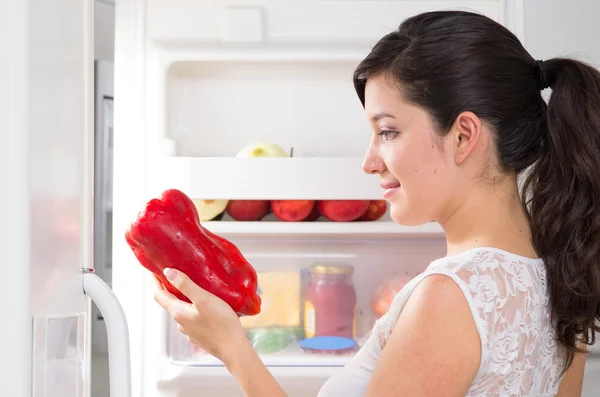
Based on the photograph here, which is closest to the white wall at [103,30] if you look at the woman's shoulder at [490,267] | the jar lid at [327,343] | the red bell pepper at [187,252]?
the jar lid at [327,343]

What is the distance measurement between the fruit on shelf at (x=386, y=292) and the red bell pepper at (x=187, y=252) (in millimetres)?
480

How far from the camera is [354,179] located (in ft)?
4.32

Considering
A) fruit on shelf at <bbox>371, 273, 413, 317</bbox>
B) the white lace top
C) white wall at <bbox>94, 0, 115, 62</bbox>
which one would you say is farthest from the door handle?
white wall at <bbox>94, 0, 115, 62</bbox>

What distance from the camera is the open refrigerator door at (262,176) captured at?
1310mm

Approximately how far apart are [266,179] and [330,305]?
0.28 m

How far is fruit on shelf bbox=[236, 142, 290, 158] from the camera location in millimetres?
1324

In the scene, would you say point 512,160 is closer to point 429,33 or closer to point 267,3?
point 429,33

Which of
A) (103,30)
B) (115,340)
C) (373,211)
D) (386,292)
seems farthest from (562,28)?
(103,30)

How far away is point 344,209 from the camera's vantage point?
133 cm

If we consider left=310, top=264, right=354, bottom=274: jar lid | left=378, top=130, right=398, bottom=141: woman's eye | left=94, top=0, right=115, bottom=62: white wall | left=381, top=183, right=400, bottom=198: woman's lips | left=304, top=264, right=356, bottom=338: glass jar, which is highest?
left=94, top=0, right=115, bottom=62: white wall

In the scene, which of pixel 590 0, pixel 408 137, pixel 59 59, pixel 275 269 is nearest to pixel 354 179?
pixel 275 269

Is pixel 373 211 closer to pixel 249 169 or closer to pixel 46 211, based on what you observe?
pixel 249 169

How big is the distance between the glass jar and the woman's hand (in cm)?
47

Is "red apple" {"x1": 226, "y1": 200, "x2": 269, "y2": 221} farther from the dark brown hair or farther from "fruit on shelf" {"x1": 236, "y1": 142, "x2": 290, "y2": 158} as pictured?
the dark brown hair
